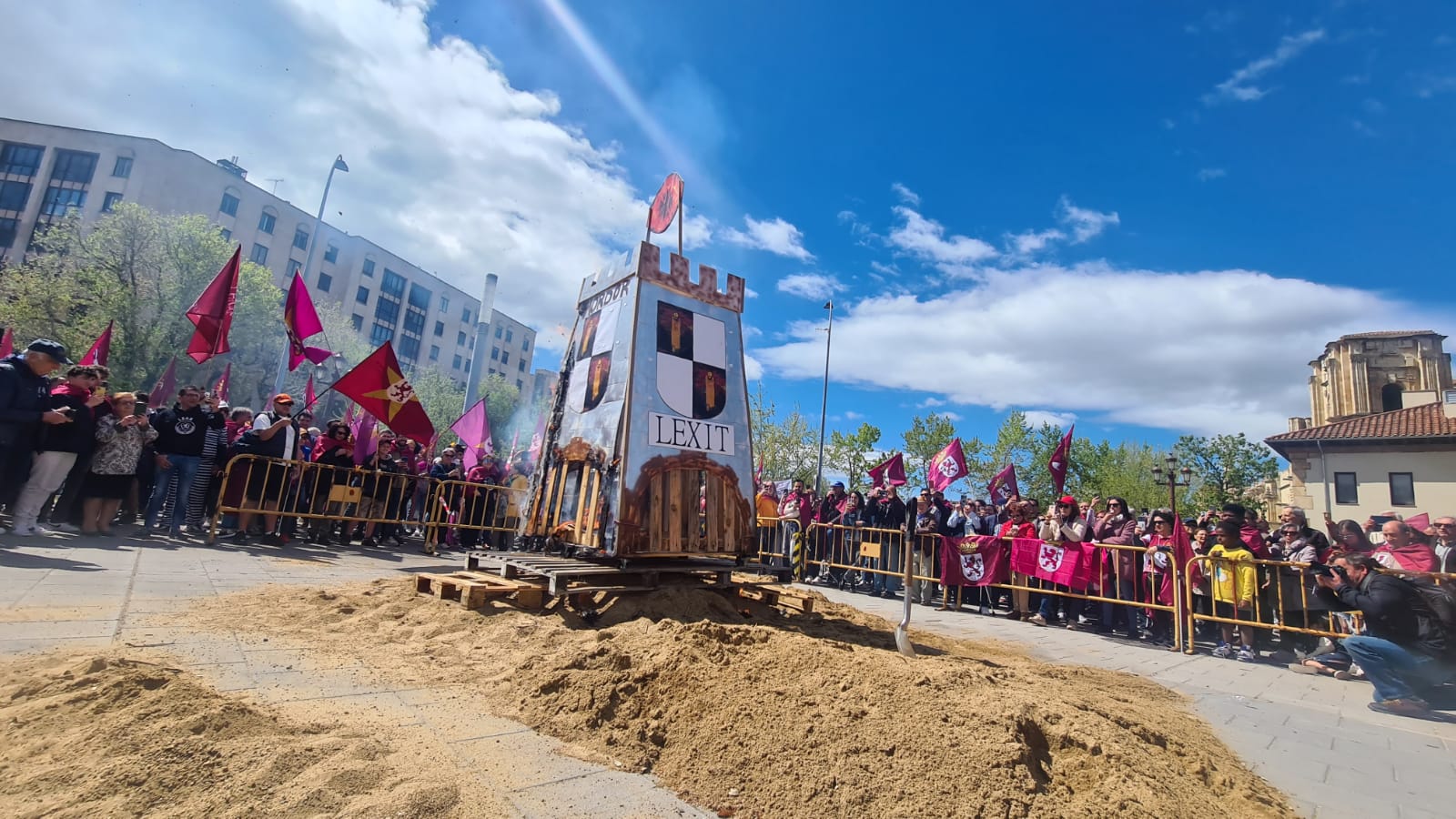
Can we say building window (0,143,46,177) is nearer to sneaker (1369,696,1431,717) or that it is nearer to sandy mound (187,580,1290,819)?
sandy mound (187,580,1290,819)

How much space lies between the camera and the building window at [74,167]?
45.2m

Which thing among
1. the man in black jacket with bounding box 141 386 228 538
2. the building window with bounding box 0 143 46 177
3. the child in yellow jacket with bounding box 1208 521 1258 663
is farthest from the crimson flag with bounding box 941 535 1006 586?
the building window with bounding box 0 143 46 177

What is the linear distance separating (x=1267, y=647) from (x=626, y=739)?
907cm

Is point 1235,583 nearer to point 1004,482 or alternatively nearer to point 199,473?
point 1004,482

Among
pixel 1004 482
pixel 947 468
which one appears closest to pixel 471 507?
pixel 947 468

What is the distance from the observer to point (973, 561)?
10.2 meters

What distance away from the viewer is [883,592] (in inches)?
448

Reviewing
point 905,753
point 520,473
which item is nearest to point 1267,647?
point 905,753

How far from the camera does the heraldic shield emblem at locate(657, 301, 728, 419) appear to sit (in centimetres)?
643

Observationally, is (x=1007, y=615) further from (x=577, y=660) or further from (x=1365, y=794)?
(x=577, y=660)

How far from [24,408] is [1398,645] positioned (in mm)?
13540

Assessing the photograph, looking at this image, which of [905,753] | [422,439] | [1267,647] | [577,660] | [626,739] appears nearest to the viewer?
[905,753]

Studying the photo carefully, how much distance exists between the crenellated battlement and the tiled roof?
Result: 39722 mm

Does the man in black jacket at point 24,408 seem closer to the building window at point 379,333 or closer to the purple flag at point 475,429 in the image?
the purple flag at point 475,429
